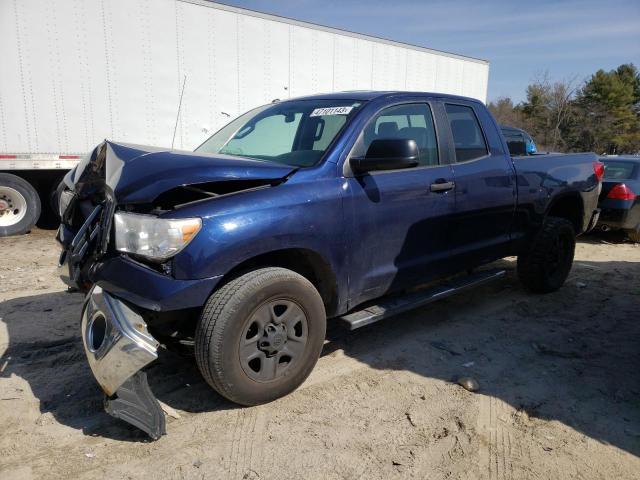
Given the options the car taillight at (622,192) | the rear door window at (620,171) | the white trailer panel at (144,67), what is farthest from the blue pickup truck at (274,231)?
the white trailer panel at (144,67)

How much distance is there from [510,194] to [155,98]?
20.9 ft

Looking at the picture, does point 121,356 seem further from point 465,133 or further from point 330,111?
point 465,133

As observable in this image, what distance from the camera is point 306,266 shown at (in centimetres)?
324

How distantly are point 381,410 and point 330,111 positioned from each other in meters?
2.11

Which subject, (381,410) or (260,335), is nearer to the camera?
(260,335)

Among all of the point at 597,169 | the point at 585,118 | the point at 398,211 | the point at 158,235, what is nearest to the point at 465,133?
the point at 398,211

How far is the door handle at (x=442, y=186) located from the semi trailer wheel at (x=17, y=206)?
23.3 feet

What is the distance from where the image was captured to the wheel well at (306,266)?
9.59 feet

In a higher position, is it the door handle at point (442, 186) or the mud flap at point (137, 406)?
the door handle at point (442, 186)

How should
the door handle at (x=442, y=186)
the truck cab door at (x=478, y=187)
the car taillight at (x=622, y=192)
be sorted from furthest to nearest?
1. the car taillight at (x=622, y=192)
2. the truck cab door at (x=478, y=187)
3. the door handle at (x=442, y=186)

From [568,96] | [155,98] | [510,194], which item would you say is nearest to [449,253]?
[510,194]

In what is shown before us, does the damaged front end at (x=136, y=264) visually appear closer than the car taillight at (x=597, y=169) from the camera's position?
Yes

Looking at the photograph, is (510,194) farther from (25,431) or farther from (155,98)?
(155,98)

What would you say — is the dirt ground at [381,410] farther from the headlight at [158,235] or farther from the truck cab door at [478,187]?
the headlight at [158,235]
